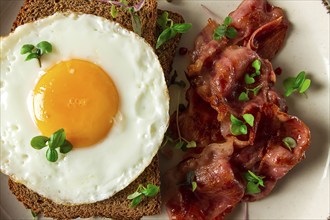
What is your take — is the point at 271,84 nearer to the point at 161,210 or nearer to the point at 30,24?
the point at 161,210

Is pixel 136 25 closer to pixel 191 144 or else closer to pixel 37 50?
pixel 37 50

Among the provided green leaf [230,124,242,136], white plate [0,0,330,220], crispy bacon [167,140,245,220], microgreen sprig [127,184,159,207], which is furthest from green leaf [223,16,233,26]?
microgreen sprig [127,184,159,207]

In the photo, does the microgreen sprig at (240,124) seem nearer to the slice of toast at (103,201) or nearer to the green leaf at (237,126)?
the green leaf at (237,126)

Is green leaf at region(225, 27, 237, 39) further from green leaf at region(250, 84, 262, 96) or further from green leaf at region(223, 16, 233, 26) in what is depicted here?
green leaf at region(250, 84, 262, 96)

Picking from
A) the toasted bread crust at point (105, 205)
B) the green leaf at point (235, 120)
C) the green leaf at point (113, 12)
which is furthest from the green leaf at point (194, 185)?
the green leaf at point (113, 12)

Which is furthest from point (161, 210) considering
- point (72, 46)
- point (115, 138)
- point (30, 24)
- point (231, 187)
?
point (30, 24)
